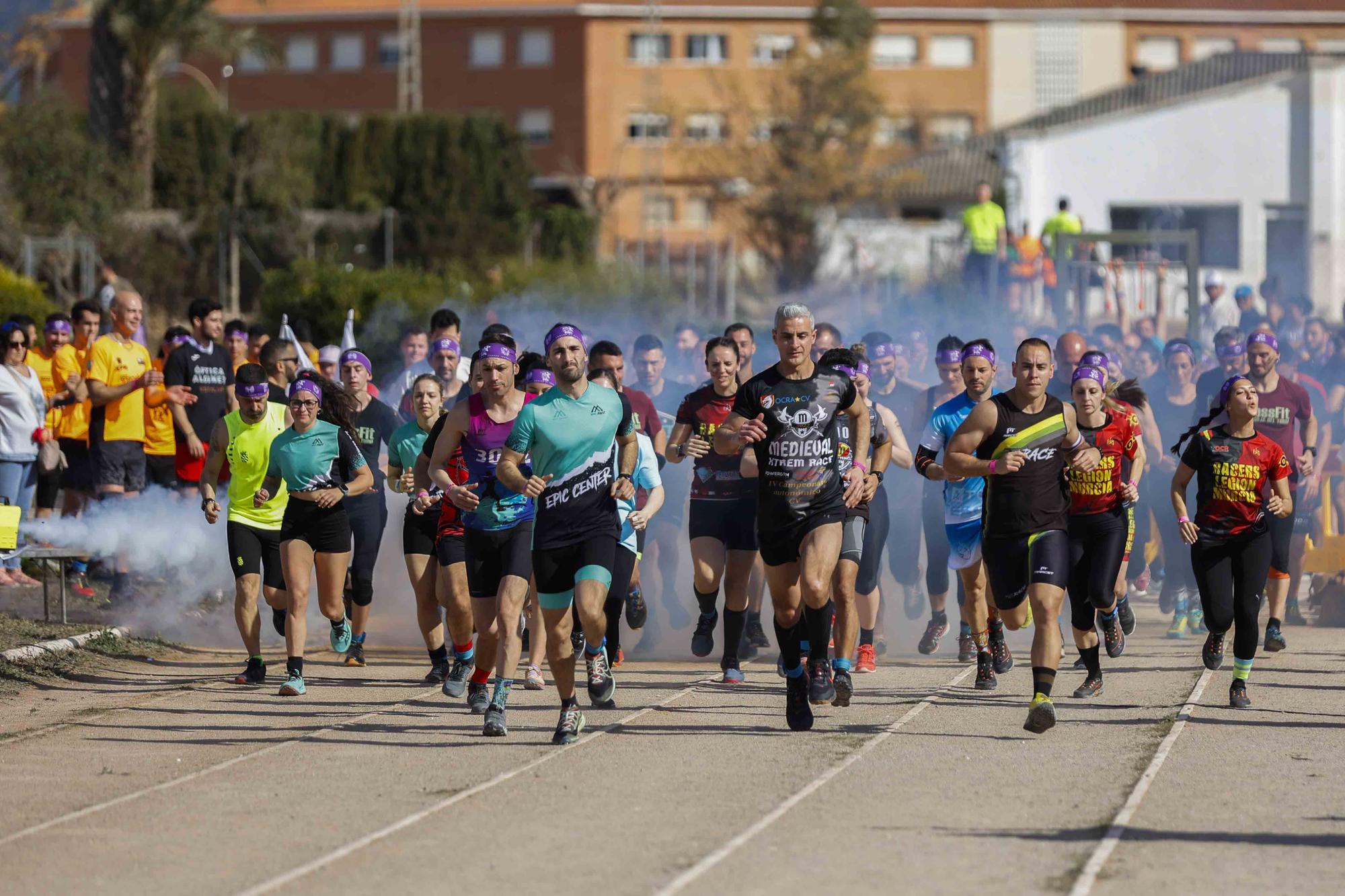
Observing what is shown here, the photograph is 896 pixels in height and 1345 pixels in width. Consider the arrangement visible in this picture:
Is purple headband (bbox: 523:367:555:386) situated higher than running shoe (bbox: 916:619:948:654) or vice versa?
purple headband (bbox: 523:367:555:386)

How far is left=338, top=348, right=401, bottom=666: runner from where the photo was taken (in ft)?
40.7

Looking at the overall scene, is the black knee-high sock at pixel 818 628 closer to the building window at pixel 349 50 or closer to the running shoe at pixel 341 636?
the running shoe at pixel 341 636

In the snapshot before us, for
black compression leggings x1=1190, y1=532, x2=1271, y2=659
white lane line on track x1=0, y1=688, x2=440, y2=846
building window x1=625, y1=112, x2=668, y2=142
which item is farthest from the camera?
building window x1=625, y1=112, x2=668, y2=142

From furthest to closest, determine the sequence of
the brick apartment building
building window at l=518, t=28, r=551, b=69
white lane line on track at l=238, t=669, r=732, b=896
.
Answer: building window at l=518, t=28, r=551, b=69, the brick apartment building, white lane line on track at l=238, t=669, r=732, b=896

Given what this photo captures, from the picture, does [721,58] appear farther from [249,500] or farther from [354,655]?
[249,500]

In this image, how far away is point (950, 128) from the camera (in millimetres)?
73938

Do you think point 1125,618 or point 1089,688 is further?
point 1125,618

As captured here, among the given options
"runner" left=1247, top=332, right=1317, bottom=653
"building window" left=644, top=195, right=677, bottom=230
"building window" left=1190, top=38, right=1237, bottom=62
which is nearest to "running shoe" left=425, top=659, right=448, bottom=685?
"runner" left=1247, top=332, right=1317, bottom=653

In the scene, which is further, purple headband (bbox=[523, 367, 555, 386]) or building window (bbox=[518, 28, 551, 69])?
building window (bbox=[518, 28, 551, 69])

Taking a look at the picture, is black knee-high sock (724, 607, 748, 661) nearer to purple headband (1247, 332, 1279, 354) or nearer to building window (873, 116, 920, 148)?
purple headband (1247, 332, 1279, 354)

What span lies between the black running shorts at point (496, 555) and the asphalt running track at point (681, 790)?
76 cm

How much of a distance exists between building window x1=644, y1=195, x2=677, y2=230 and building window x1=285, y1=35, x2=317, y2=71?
A: 46.3 feet

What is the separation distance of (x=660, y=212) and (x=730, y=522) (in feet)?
200

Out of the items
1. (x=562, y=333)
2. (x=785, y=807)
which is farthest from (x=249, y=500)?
(x=785, y=807)
